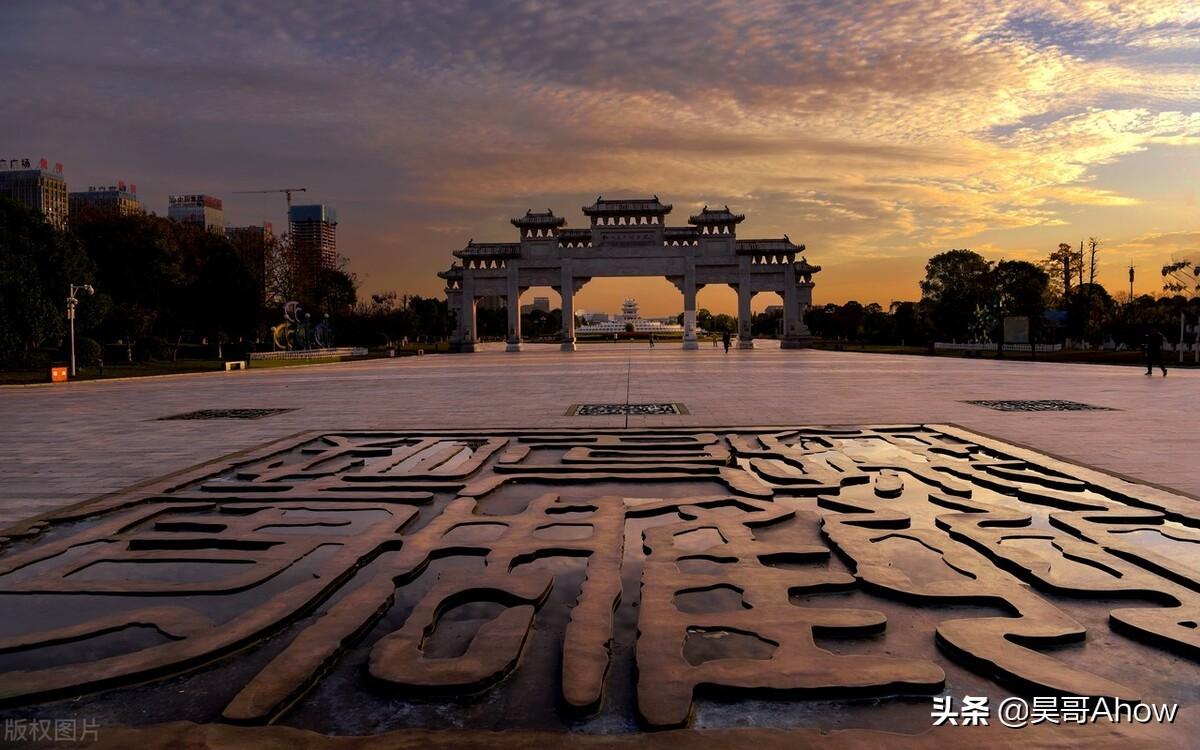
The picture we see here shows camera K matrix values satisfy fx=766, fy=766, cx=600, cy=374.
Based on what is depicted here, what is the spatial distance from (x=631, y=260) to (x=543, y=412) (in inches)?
1540

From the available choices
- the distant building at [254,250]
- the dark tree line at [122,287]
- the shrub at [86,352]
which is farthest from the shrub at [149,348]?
the shrub at [86,352]

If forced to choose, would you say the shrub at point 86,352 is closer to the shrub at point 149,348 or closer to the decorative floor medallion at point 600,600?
the shrub at point 149,348

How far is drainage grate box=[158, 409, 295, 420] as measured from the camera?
13.1 metres

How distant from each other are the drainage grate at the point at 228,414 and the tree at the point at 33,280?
64.5 ft

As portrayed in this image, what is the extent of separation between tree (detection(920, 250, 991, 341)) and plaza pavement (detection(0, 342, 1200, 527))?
1275 inches

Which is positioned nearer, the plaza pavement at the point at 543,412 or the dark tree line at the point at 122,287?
the plaza pavement at the point at 543,412

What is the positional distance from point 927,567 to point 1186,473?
433cm

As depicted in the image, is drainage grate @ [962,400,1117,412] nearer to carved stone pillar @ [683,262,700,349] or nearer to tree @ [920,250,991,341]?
carved stone pillar @ [683,262,700,349]

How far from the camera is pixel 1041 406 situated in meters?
13.1

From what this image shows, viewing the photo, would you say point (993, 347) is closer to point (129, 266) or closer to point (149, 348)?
point (149, 348)

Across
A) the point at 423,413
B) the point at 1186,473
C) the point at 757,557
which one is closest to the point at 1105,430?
the point at 1186,473

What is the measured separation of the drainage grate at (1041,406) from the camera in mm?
12508

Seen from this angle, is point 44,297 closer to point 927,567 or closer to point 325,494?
point 325,494

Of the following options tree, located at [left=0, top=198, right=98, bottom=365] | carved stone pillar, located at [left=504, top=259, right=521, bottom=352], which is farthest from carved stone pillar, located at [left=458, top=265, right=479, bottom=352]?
tree, located at [left=0, top=198, right=98, bottom=365]
